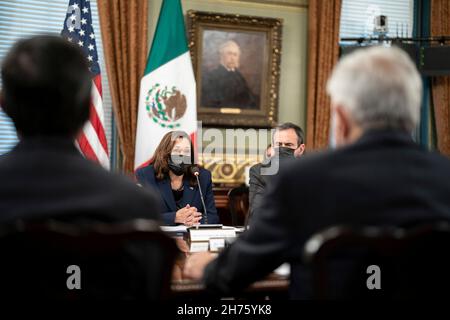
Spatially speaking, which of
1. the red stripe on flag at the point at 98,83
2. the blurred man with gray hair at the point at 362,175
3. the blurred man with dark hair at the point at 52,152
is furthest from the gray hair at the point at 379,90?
the red stripe on flag at the point at 98,83

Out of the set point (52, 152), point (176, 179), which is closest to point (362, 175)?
point (52, 152)

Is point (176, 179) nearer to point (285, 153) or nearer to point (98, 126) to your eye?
point (285, 153)

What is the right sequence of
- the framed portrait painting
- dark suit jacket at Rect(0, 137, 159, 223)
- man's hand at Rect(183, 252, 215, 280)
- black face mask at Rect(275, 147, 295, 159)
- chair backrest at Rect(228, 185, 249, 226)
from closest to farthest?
dark suit jacket at Rect(0, 137, 159, 223) → man's hand at Rect(183, 252, 215, 280) → black face mask at Rect(275, 147, 295, 159) → chair backrest at Rect(228, 185, 249, 226) → the framed portrait painting

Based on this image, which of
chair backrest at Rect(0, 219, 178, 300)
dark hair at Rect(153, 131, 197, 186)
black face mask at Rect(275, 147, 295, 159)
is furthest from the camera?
dark hair at Rect(153, 131, 197, 186)

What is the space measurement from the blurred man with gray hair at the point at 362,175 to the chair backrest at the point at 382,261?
0.04m

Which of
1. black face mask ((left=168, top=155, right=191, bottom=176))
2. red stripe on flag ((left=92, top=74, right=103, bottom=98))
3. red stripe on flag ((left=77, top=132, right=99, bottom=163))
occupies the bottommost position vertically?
black face mask ((left=168, top=155, right=191, bottom=176))

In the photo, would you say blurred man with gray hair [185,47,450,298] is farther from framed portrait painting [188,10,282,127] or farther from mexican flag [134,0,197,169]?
framed portrait painting [188,10,282,127]

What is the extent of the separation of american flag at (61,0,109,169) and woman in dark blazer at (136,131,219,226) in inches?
40.9

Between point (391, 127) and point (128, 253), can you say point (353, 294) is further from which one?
point (128, 253)

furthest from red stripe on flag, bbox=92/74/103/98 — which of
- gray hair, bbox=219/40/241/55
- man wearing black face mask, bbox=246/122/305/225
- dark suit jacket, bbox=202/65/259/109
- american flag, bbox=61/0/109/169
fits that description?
man wearing black face mask, bbox=246/122/305/225

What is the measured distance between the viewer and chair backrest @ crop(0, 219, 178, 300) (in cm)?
120

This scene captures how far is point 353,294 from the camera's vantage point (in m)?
1.45

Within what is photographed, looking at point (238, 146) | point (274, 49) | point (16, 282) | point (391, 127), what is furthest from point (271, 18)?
point (16, 282)

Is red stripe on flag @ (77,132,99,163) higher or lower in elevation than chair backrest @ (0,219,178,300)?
higher
